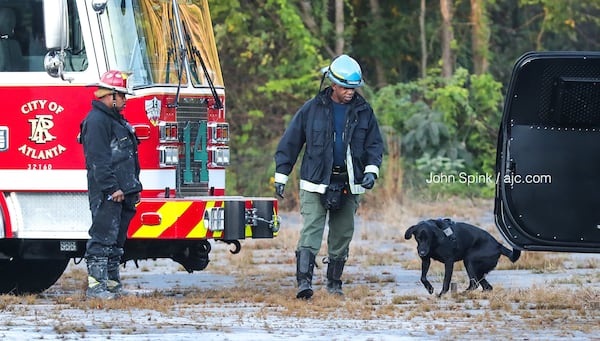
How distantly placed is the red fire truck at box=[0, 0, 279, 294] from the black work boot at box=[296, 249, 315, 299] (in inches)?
12.9

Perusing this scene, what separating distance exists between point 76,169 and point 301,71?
53.1ft

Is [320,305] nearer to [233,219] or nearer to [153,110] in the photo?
[233,219]

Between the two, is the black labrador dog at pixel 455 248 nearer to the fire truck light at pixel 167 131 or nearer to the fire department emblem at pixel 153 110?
the fire truck light at pixel 167 131

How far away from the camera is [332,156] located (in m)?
11.5

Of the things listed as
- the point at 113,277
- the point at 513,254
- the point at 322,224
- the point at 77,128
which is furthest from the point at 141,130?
the point at 513,254

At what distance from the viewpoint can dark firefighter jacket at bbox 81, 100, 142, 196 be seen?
429 inches

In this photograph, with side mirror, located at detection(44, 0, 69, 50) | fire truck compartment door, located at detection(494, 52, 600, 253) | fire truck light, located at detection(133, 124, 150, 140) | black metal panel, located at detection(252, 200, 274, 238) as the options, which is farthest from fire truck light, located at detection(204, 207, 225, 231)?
fire truck compartment door, located at detection(494, 52, 600, 253)

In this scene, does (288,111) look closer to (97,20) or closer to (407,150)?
(407,150)

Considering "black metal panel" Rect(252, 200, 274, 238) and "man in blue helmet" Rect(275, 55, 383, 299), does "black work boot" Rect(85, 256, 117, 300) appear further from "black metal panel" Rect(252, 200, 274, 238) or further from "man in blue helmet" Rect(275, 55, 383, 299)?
"man in blue helmet" Rect(275, 55, 383, 299)

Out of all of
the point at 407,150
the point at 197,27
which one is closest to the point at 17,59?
the point at 197,27

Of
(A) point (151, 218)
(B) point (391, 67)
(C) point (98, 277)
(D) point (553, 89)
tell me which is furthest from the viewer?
(B) point (391, 67)

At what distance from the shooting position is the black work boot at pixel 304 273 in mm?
11273

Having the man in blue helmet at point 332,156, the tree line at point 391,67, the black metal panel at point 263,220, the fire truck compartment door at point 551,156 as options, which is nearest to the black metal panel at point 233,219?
the black metal panel at point 263,220

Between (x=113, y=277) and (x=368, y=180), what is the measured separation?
2160mm
